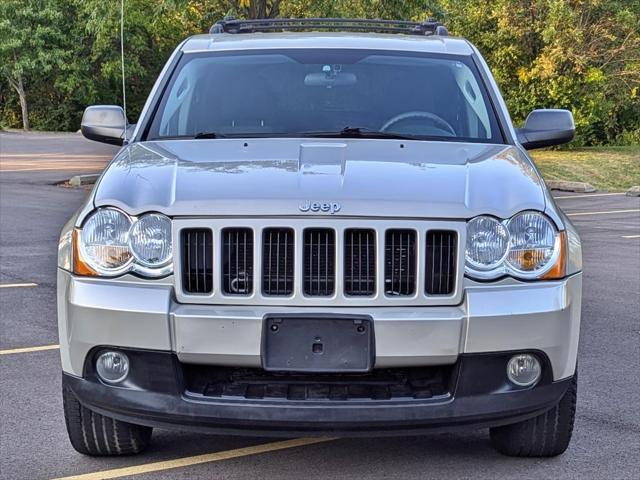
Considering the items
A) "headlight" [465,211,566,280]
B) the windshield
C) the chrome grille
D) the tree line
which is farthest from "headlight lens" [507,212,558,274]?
the tree line

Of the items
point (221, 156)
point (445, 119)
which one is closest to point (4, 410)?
point (221, 156)

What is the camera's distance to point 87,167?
25.2 m

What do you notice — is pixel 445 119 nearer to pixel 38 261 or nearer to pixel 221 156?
pixel 221 156

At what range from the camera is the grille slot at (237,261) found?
13.2ft

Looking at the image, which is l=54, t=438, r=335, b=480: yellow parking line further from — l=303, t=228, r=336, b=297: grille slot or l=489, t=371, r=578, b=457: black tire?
l=303, t=228, r=336, b=297: grille slot

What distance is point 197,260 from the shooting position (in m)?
4.05

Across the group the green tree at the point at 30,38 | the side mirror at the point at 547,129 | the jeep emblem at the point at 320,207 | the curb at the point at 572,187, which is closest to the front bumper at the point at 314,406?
the jeep emblem at the point at 320,207

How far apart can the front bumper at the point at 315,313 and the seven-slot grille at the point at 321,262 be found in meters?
0.07

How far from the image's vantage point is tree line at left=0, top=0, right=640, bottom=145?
2566 centimetres

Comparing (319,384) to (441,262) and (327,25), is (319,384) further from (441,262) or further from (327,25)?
(327,25)

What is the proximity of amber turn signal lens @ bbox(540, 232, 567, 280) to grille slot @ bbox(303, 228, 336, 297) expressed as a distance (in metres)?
0.81

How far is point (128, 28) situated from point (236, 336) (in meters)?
46.0

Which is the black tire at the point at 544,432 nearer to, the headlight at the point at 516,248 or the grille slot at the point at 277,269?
the headlight at the point at 516,248

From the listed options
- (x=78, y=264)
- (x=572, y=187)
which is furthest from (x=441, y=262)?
(x=572, y=187)
